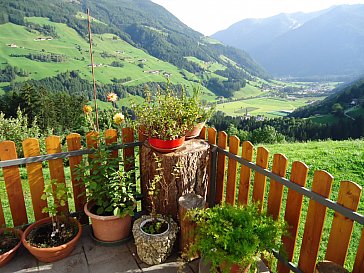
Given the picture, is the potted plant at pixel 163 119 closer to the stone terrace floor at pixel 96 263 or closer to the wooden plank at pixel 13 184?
the stone terrace floor at pixel 96 263

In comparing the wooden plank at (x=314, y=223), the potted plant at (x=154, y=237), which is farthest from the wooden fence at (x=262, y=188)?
the potted plant at (x=154, y=237)

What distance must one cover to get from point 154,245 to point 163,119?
1411 millimetres

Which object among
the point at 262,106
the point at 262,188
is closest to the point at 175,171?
the point at 262,188

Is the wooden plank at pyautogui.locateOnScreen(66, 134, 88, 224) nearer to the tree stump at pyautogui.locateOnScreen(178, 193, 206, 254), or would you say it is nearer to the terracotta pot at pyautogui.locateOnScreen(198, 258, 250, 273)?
the tree stump at pyautogui.locateOnScreen(178, 193, 206, 254)

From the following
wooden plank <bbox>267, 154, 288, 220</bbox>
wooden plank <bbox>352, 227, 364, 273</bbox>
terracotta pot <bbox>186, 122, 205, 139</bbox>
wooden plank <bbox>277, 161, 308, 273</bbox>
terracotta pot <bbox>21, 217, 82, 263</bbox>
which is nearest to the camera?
wooden plank <bbox>352, 227, 364, 273</bbox>

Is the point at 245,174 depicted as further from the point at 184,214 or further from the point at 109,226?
the point at 109,226

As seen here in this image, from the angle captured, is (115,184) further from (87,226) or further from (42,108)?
(42,108)

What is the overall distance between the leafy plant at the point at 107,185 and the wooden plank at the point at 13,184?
2.30ft

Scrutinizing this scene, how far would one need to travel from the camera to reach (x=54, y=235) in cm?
318

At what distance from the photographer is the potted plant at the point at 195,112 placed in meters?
3.37

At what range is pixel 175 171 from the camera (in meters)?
3.26

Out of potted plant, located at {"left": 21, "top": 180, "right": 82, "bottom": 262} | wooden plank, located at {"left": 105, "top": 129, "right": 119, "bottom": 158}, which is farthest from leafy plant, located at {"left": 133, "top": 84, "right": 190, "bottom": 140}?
potted plant, located at {"left": 21, "top": 180, "right": 82, "bottom": 262}

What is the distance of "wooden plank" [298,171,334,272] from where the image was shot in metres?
2.42

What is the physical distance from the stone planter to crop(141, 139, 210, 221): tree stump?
1.29 feet
